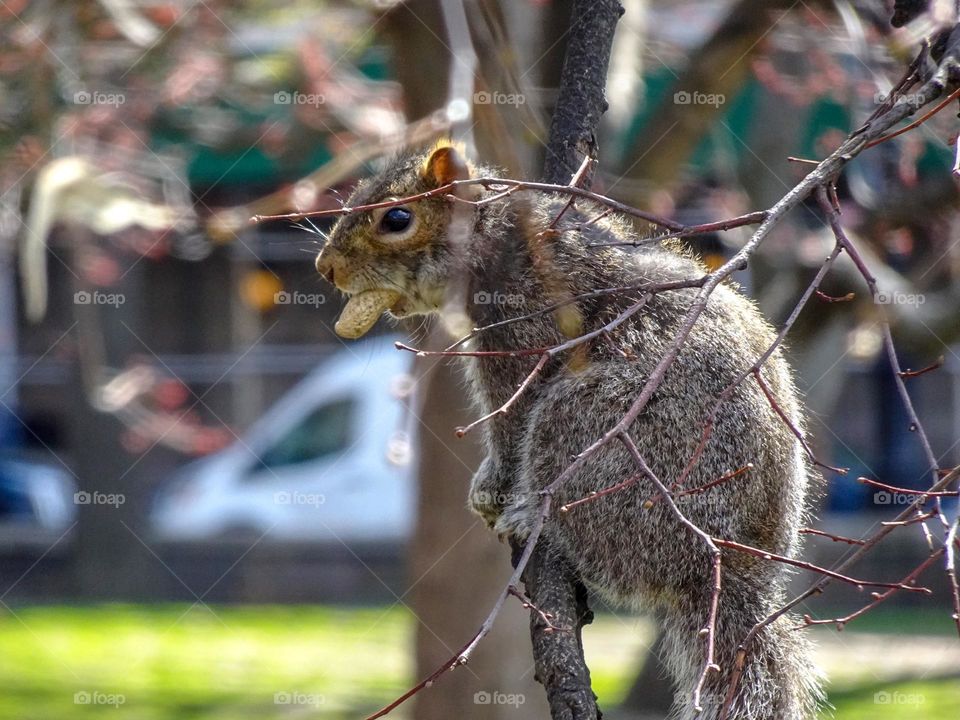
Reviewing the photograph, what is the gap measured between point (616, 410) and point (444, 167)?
824mm

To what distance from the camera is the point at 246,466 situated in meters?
12.3

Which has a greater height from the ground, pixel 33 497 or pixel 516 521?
pixel 516 521

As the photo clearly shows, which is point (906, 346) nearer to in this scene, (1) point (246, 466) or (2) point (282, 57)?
(2) point (282, 57)

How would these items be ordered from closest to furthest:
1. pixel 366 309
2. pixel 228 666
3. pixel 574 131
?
pixel 574 131 → pixel 366 309 → pixel 228 666

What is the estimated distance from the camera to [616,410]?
11.0ft

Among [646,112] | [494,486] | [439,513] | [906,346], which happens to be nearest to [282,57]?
[646,112]

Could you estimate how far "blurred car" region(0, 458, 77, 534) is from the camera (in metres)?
13.0

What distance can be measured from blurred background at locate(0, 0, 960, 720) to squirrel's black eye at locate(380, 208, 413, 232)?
0.24 meters

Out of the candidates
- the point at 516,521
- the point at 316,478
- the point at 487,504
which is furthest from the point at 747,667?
the point at 316,478

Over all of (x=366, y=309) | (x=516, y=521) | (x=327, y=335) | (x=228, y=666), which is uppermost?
(x=366, y=309)

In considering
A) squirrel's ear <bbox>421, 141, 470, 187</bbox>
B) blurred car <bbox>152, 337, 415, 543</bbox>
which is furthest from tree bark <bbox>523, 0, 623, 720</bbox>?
blurred car <bbox>152, 337, 415, 543</bbox>

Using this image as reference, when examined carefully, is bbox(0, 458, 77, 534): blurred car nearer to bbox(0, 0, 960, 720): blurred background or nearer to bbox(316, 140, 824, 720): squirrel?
bbox(0, 0, 960, 720): blurred background

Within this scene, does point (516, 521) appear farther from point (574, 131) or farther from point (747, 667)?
point (574, 131)

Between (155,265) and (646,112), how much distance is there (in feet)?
24.8
